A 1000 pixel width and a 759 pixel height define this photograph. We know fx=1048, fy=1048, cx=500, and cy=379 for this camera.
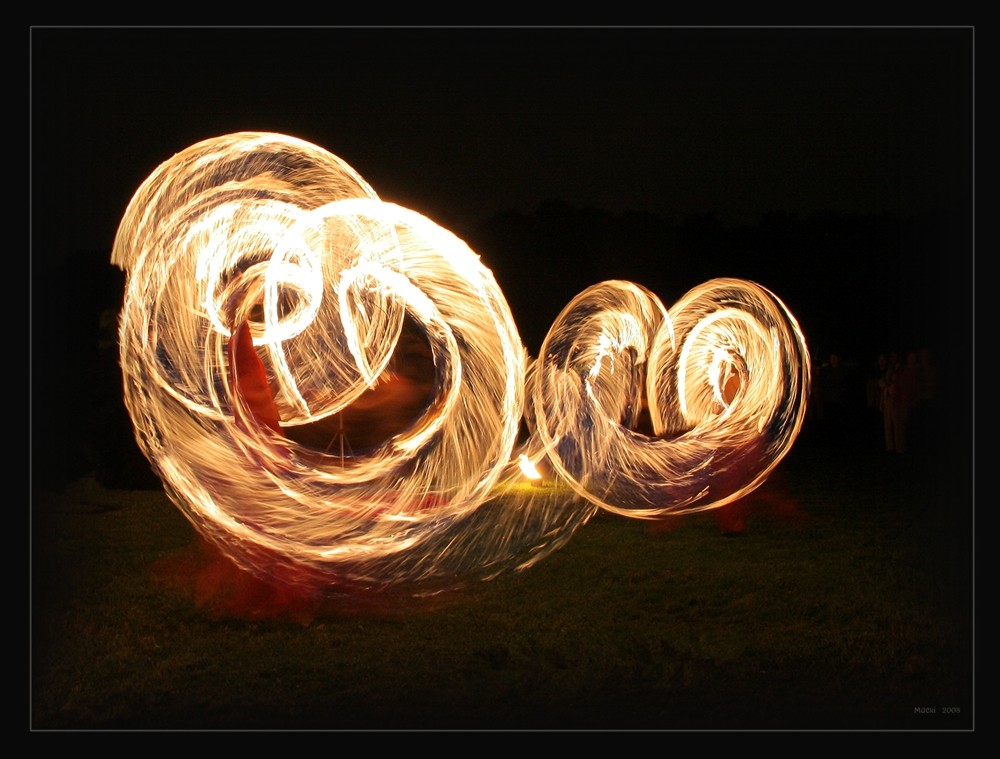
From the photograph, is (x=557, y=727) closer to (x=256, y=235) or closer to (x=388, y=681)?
(x=388, y=681)

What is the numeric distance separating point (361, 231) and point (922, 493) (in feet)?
19.7

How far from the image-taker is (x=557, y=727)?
4.27 m

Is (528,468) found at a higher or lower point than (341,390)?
lower

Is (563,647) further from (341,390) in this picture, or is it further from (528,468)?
(528,468)

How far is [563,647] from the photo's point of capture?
504 cm

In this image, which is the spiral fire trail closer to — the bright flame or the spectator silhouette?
the bright flame

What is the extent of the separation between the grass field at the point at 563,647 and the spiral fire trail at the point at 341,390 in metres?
0.48

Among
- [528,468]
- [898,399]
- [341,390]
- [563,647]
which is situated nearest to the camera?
[563,647]

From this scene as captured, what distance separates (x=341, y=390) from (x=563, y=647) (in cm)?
231

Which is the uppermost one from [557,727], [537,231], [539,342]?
[537,231]

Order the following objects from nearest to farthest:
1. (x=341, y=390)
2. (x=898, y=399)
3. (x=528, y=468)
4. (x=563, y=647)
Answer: (x=563, y=647)
(x=341, y=390)
(x=528, y=468)
(x=898, y=399)

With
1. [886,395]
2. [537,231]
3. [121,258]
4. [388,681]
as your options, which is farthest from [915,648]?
[537,231]

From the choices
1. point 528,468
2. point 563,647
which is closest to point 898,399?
point 528,468

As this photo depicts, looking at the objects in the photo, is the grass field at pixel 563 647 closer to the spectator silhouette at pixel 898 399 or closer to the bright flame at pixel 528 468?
the bright flame at pixel 528 468
